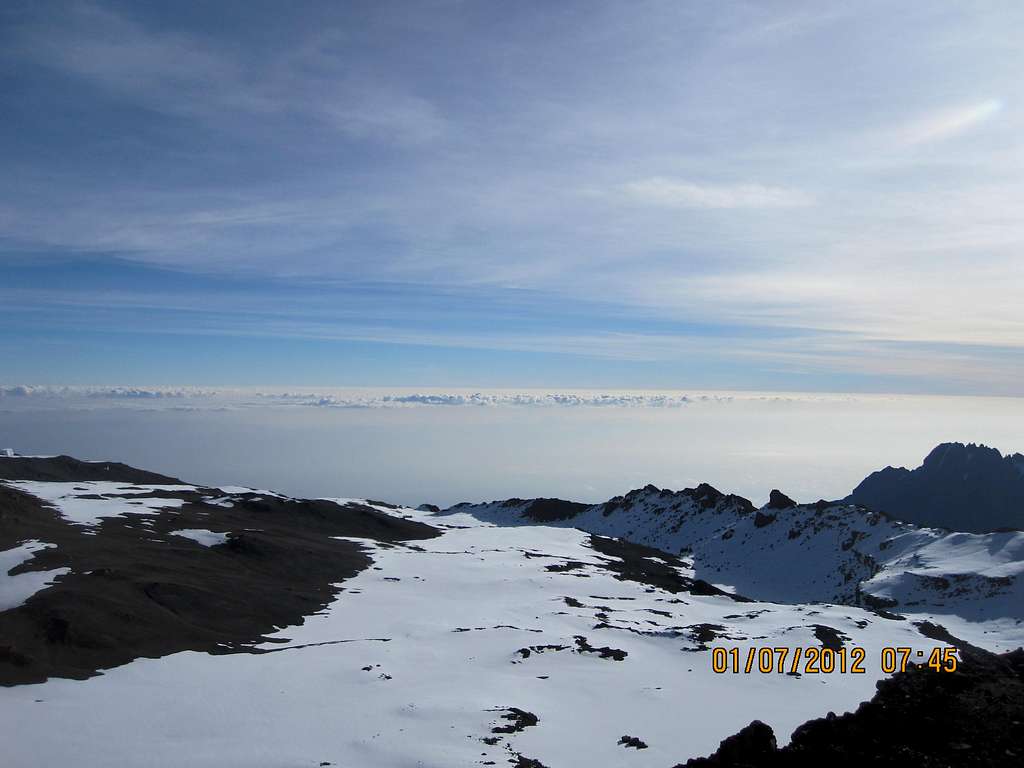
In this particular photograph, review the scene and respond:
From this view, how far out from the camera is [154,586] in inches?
2576

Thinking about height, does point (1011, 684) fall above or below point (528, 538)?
above

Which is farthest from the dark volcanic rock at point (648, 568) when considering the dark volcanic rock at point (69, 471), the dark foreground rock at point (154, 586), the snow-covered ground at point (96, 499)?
the dark volcanic rock at point (69, 471)

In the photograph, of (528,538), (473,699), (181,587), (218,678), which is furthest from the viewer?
(528,538)

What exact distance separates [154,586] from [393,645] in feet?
93.3

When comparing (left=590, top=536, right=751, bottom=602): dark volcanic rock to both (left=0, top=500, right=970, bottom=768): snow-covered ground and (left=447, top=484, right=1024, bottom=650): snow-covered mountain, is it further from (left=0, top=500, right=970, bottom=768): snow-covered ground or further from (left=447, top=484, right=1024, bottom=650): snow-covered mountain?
(left=0, top=500, right=970, bottom=768): snow-covered ground

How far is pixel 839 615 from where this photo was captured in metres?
74.1

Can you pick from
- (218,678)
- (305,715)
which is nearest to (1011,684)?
(305,715)

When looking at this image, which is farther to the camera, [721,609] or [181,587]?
[721,609]

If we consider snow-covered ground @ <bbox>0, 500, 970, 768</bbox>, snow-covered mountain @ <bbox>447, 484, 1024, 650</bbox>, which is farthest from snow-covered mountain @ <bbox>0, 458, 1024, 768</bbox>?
snow-covered mountain @ <bbox>447, 484, 1024, 650</bbox>

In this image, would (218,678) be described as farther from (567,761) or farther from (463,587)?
(463,587)

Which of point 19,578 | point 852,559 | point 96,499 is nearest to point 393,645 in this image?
point 19,578

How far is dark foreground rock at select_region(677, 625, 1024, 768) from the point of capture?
18.1 metres

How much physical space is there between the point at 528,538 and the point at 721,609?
66942 millimetres

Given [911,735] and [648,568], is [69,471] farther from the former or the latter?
[911,735]
